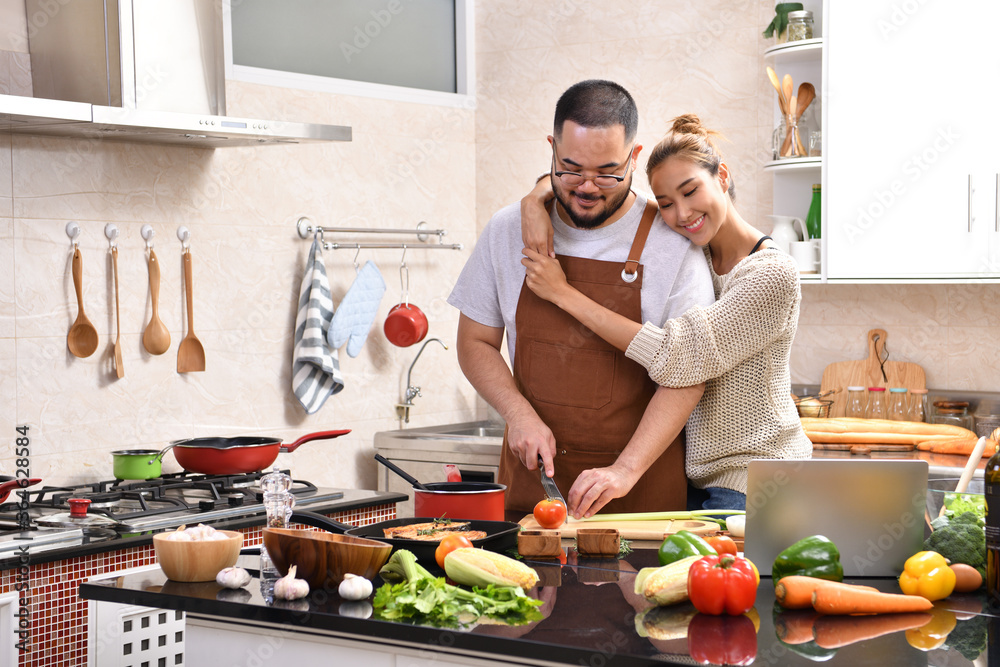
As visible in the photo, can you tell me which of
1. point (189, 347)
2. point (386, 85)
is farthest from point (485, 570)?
point (386, 85)

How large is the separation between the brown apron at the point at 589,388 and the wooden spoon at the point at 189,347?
1.24m

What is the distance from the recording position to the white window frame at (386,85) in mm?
3305

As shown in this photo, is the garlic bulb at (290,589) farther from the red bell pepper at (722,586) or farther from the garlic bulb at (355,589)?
the red bell pepper at (722,586)

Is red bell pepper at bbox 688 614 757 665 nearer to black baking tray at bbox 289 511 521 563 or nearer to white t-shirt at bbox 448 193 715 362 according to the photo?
black baking tray at bbox 289 511 521 563

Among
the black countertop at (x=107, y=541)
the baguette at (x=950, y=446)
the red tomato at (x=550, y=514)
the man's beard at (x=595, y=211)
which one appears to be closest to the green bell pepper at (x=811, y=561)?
the red tomato at (x=550, y=514)

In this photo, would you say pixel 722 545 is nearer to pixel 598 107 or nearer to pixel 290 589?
pixel 290 589

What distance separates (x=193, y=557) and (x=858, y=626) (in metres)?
0.87

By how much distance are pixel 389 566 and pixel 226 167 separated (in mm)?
1969

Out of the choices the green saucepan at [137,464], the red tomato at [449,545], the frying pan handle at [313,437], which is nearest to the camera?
the red tomato at [449,545]

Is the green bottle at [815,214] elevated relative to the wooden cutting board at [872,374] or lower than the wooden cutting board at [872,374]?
elevated

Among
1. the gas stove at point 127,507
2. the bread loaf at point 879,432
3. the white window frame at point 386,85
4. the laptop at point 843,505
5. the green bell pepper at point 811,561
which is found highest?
the white window frame at point 386,85

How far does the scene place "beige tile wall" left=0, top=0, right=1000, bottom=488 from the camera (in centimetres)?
275

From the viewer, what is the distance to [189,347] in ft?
10.0

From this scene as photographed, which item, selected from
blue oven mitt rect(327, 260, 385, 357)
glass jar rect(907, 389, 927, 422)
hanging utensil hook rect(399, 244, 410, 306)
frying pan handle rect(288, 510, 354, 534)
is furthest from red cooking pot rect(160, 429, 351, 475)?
glass jar rect(907, 389, 927, 422)
